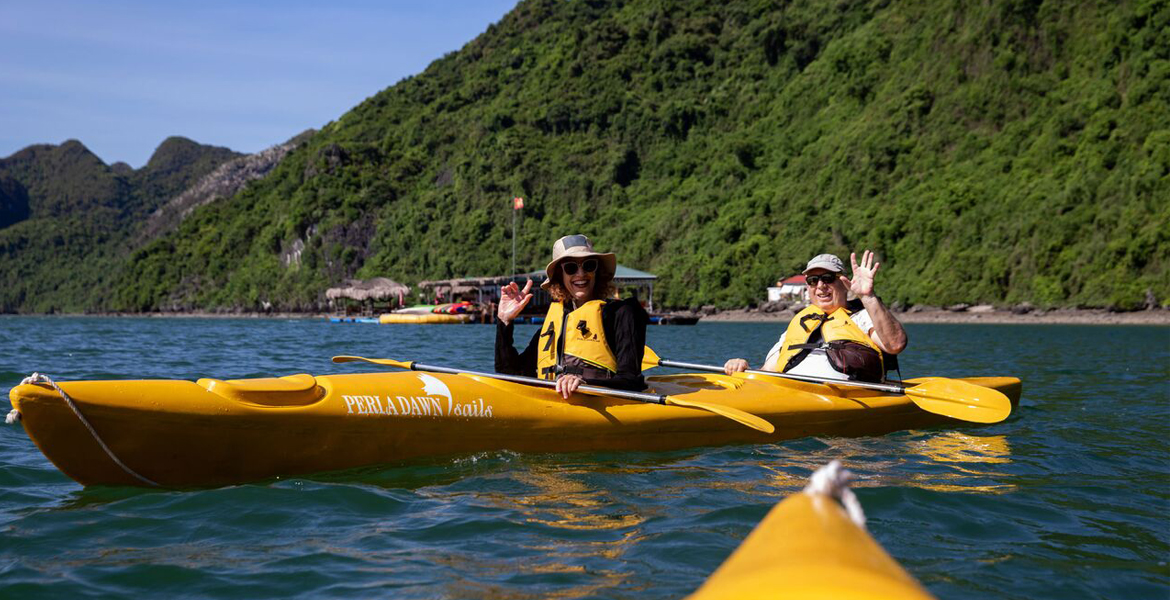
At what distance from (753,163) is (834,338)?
71.8 m

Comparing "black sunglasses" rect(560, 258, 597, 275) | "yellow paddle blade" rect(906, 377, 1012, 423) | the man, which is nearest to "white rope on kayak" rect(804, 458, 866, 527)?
"black sunglasses" rect(560, 258, 597, 275)

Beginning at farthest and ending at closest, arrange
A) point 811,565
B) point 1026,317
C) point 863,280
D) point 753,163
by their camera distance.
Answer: point 753,163 → point 1026,317 → point 863,280 → point 811,565

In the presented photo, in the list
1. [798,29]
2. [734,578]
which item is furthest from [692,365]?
[798,29]

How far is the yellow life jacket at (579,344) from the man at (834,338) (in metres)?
1.91

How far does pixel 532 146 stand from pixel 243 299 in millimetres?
37581

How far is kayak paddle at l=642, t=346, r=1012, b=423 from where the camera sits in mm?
7738

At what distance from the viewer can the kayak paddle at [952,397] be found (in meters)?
7.74

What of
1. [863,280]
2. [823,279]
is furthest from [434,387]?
[823,279]

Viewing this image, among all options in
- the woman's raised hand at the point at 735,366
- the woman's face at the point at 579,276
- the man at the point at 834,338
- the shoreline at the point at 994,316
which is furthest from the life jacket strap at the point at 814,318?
the shoreline at the point at 994,316

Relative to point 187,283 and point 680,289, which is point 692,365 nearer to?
point 680,289

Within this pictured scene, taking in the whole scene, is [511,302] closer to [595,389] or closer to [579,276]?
[579,276]

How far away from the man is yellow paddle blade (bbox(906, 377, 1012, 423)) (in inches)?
15.3

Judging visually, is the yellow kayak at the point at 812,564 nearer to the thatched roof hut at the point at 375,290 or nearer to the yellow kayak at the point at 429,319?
the yellow kayak at the point at 429,319

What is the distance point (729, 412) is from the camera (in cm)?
638
